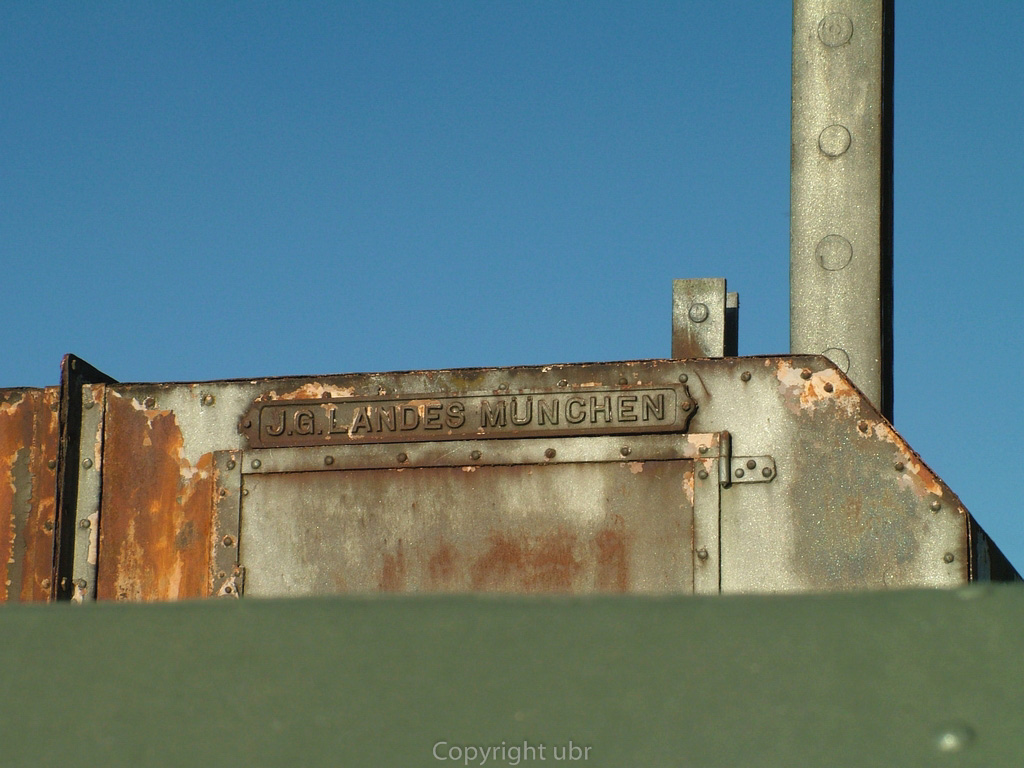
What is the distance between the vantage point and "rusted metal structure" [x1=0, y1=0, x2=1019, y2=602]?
4.33 m

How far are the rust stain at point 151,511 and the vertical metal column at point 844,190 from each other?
3377 millimetres

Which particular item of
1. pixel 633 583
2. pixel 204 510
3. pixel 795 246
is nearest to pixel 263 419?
pixel 204 510

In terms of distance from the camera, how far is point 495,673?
4.42ft

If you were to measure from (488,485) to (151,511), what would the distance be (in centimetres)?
122

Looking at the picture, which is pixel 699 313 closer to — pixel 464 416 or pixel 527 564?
pixel 464 416

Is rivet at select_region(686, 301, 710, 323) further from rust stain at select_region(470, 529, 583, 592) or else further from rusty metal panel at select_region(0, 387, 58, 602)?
rusty metal panel at select_region(0, 387, 58, 602)

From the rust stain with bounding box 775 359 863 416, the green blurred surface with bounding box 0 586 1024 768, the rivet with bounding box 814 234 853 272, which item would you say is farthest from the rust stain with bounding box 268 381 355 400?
the green blurred surface with bounding box 0 586 1024 768

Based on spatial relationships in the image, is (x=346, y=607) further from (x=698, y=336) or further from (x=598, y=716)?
(x=698, y=336)

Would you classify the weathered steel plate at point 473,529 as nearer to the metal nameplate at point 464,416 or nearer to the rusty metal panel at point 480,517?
the rusty metal panel at point 480,517

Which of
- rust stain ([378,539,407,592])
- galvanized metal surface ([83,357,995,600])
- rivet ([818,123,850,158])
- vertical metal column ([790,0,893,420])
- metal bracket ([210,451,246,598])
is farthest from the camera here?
rivet ([818,123,850,158])

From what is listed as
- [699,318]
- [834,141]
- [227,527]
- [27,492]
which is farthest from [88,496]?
[834,141]

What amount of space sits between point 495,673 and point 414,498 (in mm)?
3298

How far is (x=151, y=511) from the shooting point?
483 centimetres

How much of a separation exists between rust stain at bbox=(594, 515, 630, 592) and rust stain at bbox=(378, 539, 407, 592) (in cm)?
66
